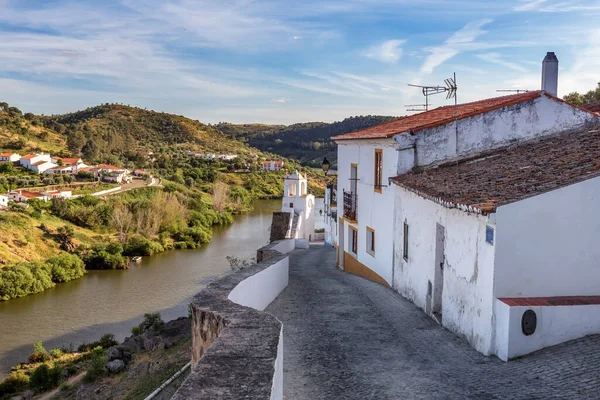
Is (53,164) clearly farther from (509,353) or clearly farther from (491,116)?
(509,353)

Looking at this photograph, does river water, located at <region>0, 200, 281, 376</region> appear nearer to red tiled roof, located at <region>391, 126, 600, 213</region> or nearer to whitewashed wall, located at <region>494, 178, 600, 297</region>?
red tiled roof, located at <region>391, 126, 600, 213</region>

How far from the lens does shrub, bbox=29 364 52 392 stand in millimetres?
16891

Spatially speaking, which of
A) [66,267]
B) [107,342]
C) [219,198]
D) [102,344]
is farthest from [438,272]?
[219,198]

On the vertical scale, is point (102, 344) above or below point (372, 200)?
below

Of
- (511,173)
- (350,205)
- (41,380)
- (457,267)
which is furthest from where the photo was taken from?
(41,380)

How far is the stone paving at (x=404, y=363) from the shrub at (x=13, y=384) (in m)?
12.0

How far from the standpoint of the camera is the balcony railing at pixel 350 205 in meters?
16.2

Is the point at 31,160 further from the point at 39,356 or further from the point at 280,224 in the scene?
the point at 39,356

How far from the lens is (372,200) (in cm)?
1439

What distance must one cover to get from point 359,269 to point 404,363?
915 cm

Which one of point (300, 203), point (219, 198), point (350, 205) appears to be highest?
point (350, 205)

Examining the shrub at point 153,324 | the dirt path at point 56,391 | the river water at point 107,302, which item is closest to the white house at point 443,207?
Answer: the shrub at point 153,324

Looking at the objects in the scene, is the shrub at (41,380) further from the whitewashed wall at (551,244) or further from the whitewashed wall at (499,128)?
the whitewashed wall at (551,244)

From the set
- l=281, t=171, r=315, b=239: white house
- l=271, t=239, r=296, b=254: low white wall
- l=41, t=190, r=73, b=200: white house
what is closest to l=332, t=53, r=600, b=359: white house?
l=271, t=239, r=296, b=254: low white wall
